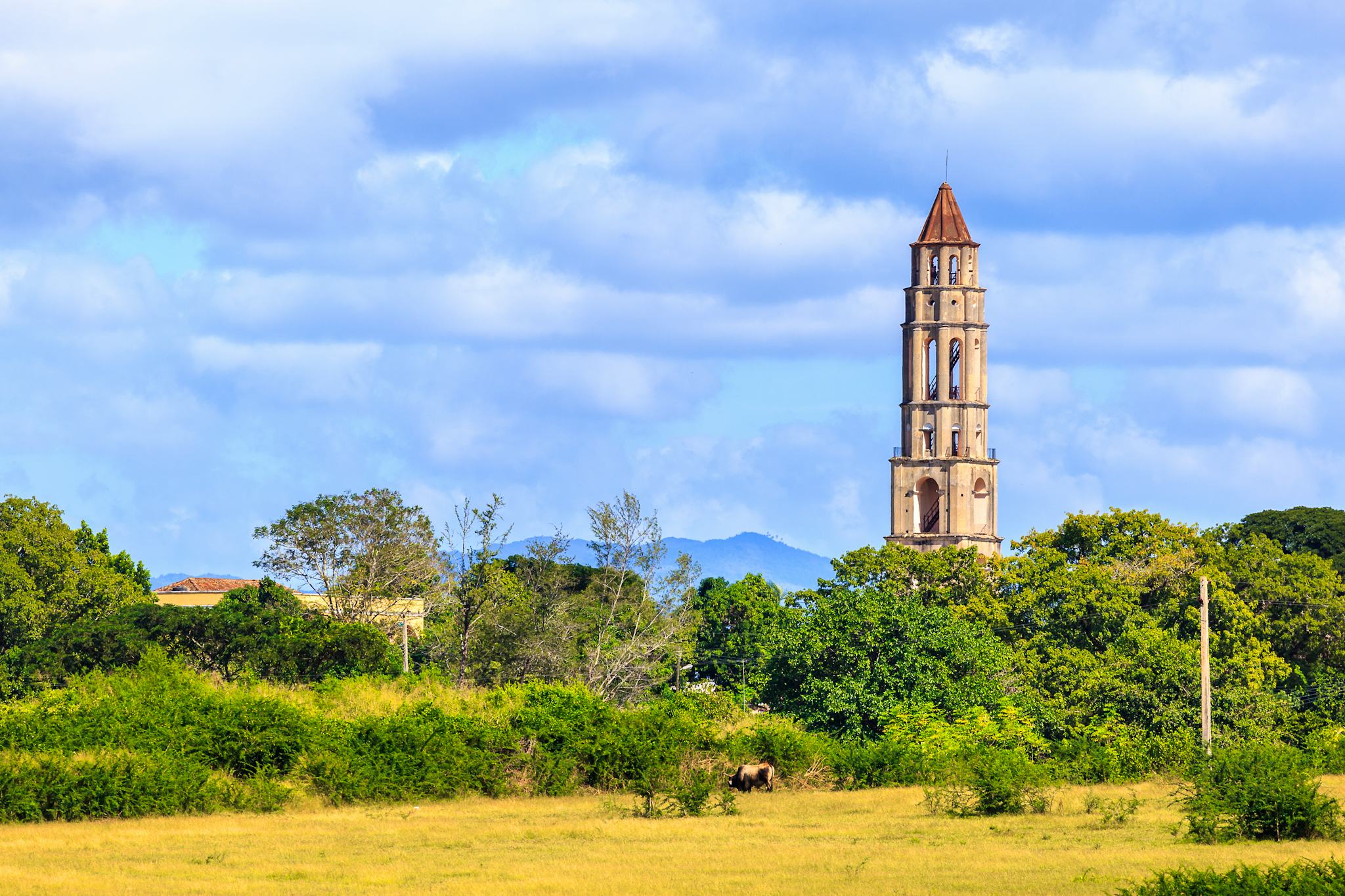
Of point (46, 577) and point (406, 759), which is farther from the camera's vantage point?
point (46, 577)

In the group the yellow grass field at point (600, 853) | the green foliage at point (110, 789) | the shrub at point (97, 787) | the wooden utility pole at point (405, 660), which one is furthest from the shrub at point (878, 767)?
the wooden utility pole at point (405, 660)

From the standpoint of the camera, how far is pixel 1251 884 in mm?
18781

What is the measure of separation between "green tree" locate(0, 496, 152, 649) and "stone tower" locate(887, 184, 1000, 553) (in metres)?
43.2

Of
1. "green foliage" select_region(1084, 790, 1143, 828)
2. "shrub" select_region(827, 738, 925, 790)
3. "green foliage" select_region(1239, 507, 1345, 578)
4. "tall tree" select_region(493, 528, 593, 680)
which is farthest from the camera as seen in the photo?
"green foliage" select_region(1239, 507, 1345, 578)

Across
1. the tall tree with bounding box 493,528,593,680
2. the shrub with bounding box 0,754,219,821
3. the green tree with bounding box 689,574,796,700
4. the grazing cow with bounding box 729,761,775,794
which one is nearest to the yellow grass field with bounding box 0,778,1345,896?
the shrub with bounding box 0,754,219,821

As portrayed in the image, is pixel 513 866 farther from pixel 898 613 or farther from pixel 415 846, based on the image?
pixel 898 613

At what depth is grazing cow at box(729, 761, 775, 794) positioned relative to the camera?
3912cm

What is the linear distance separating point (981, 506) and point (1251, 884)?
80.4m

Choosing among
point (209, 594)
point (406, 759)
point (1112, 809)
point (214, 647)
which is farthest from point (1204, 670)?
point (209, 594)

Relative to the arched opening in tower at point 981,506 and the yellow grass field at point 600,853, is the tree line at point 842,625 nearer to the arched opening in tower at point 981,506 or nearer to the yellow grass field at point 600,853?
the yellow grass field at point 600,853

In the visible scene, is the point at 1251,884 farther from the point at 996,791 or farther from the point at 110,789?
the point at 110,789

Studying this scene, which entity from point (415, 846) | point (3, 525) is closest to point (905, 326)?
point (3, 525)

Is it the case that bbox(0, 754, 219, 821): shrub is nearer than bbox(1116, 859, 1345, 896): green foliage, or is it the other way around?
bbox(1116, 859, 1345, 896): green foliage

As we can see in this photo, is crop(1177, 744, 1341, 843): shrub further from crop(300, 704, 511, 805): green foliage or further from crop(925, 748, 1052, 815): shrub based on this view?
crop(300, 704, 511, 805): green foliage
